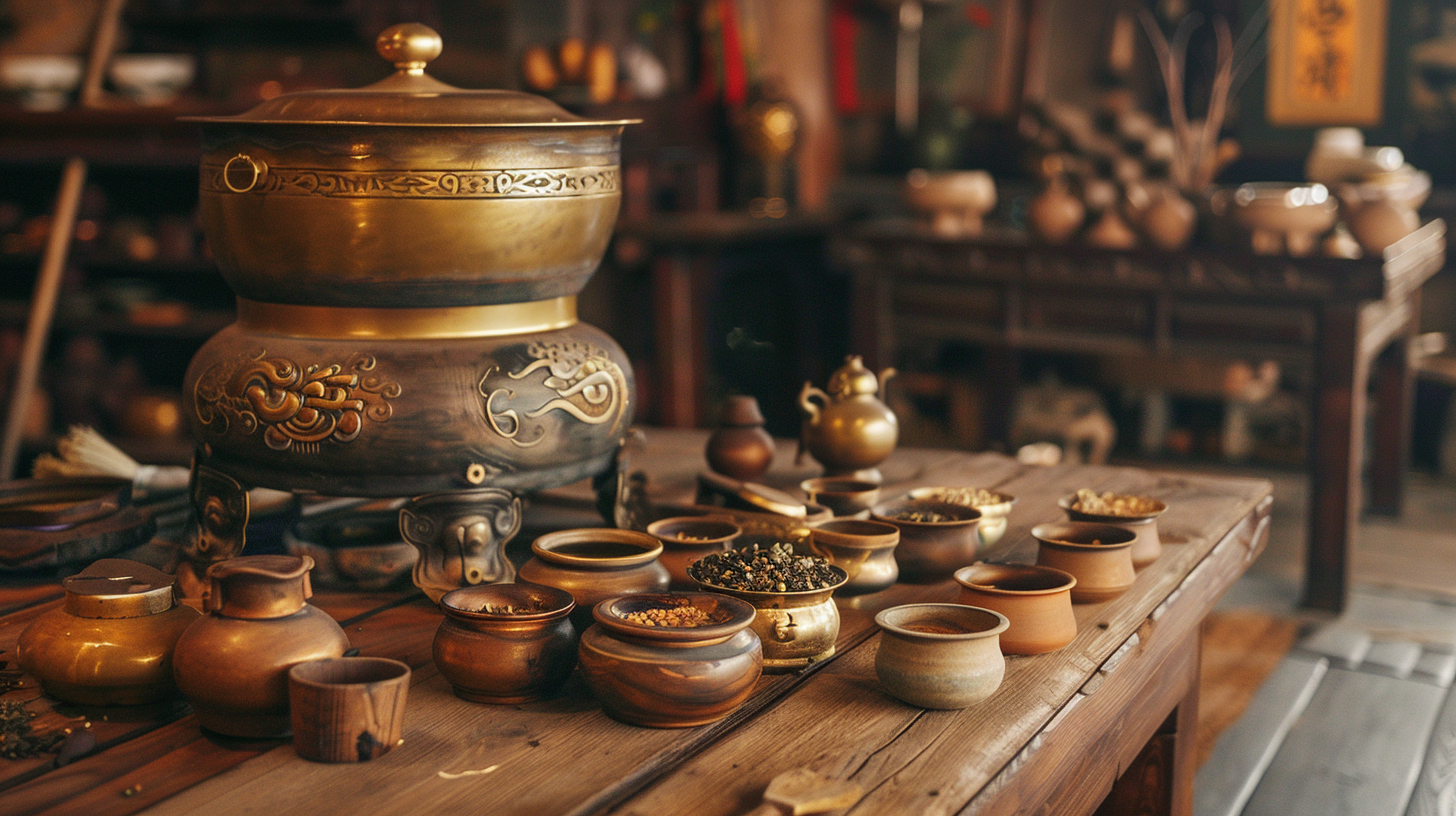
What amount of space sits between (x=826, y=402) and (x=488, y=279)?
664 mm

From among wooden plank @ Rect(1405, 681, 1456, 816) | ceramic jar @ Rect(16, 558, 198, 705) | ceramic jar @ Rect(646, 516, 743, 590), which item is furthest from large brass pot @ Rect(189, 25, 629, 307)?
wooden plank @ Rect(1405, 681, 1456, 816)

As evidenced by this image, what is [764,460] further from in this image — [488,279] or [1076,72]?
[1076,72]

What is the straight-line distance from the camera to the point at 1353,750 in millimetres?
2695

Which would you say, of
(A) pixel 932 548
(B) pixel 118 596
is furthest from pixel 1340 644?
(B) pixel 118 596

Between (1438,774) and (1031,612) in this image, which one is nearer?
(1031,612)

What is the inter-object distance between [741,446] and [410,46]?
77cm

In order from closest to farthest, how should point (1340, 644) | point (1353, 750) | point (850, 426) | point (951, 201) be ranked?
point (850, 426)
point (1353, 750)
point (1340, 644)
point (951, 201)

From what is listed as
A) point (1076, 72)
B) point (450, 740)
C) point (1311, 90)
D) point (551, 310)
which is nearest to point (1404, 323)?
point (1311, 90)

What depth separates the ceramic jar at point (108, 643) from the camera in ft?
4.29

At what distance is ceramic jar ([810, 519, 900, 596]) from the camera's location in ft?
5.30

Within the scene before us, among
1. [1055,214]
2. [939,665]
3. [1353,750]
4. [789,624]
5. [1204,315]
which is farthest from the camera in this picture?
[1055,214]

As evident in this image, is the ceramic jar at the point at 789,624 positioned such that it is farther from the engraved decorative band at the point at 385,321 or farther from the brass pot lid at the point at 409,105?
the brass pot lid at the point at 409,105

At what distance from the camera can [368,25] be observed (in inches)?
185

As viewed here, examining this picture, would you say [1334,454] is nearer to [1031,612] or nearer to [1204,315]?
[1204,315]
